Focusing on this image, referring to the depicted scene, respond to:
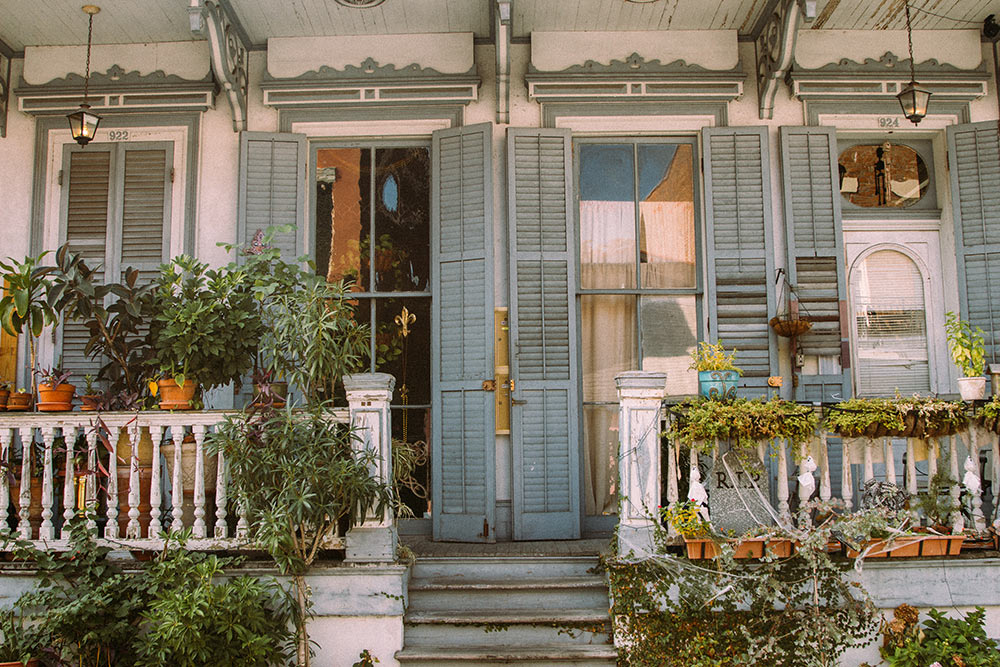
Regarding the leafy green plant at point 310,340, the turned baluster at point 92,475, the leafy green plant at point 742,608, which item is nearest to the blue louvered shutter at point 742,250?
the leafy green plant at point 742,608

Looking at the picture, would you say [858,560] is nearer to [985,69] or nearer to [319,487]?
[319,487]

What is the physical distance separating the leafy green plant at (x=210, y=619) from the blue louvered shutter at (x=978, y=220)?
5.19 metres

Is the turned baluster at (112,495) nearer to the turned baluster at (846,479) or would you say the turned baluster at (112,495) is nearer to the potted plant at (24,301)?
the potted plant at (24,301)

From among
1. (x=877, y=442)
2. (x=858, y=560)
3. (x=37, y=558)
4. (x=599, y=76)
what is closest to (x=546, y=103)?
(x=599, y=76)

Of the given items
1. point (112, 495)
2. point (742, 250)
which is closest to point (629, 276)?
point (742, 250)

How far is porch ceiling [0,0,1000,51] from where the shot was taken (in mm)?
6023

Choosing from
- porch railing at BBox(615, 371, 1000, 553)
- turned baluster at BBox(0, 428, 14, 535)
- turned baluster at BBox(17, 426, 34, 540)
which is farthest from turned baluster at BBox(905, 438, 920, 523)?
turned baluster at BBox(0, 428, 14, 535)

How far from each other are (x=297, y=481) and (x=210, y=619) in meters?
0.78

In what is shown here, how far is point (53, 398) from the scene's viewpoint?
5.00 metres

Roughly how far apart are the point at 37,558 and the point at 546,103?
4523 mm

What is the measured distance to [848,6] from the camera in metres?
6.10

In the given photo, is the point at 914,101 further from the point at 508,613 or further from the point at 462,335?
the point at 508,613

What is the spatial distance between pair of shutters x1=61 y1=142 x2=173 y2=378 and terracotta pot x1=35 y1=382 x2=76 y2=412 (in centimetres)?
143

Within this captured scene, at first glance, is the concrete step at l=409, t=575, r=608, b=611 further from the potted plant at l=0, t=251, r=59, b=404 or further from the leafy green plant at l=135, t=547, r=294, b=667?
the potted plant at l=0, t=251, r=59, b=404
